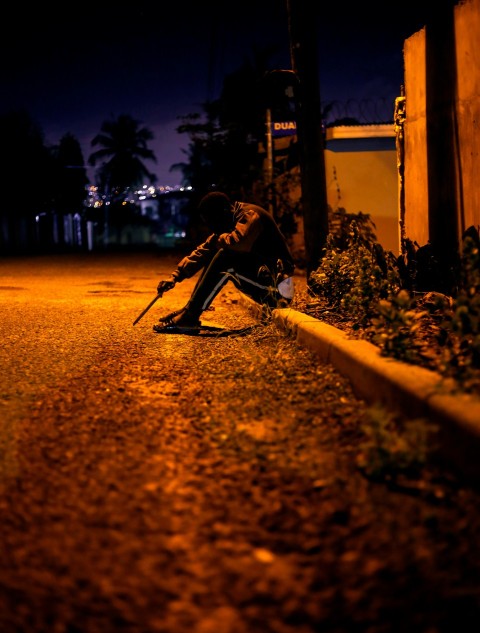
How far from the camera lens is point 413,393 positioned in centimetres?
324

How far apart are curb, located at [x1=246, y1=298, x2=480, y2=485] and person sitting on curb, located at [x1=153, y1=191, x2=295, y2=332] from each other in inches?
73.9

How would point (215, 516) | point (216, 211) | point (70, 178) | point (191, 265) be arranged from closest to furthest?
point (215, 516)
point (216, 211)
point (191, 265)
point (70, 178)

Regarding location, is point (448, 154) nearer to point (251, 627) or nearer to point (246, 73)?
point (251, 627)

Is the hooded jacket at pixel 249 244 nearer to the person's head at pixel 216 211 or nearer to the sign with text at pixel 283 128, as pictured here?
the person's head at pixel 216 211

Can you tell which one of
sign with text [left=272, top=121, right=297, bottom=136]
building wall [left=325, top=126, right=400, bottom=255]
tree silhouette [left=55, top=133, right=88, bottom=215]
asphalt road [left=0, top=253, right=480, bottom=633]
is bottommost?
asphalt road [left=0, top=253, right=480, bottom=633]

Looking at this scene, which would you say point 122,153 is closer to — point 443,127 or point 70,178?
point 70,178

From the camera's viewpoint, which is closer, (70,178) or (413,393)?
(413,393)

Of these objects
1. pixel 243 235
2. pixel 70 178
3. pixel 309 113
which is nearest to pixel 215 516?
pixel 243 235

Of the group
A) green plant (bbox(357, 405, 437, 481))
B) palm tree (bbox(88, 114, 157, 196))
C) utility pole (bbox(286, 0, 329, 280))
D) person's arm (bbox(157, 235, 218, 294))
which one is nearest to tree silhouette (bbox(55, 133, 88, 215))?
palm tree (bbox(88, 114, 157, 196))

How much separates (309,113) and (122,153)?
163 feet

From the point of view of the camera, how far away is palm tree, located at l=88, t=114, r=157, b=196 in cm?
5497

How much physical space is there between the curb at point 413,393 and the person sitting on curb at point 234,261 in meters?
1.88

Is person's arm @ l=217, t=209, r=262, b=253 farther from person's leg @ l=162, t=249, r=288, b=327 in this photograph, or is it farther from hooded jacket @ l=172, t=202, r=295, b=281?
person's leg @ l=162, t=249, r=288, b=327

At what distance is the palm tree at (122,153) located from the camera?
54969 mm
